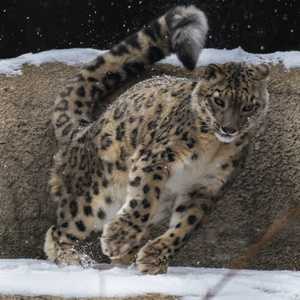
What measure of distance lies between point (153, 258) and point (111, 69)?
4.75ft

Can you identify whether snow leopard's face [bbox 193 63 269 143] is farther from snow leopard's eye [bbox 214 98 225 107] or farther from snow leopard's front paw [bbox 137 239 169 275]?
snow leopard's front paw [bbox 137 239 169 275]

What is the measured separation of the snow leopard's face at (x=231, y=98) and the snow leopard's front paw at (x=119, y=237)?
0.58 metres

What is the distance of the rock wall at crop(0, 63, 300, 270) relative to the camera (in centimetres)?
385

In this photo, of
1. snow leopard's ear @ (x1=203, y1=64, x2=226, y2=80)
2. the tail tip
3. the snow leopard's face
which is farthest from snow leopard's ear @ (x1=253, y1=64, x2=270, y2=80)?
the tail tip

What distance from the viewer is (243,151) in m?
3.24

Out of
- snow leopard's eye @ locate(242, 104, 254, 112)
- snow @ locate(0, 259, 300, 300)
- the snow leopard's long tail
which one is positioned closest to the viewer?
snow @ locate(0, 259, 300, 300)

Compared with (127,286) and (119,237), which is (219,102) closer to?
(119,237)

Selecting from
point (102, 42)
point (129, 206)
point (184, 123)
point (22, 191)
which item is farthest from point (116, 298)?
point (102, 42)

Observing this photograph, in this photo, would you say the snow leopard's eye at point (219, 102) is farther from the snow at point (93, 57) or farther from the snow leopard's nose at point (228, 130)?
the snow at point (93, 57)

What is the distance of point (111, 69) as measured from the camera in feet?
13.1

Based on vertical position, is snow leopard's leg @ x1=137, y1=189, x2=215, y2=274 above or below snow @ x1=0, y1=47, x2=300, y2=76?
below

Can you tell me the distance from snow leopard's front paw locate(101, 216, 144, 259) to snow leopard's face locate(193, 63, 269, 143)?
58 centimetres

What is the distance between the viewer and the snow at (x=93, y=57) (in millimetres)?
4086

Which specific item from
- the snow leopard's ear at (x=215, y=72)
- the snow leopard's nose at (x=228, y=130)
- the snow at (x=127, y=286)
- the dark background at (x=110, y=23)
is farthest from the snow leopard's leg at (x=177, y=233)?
the dark background at (x=110, y=23)
